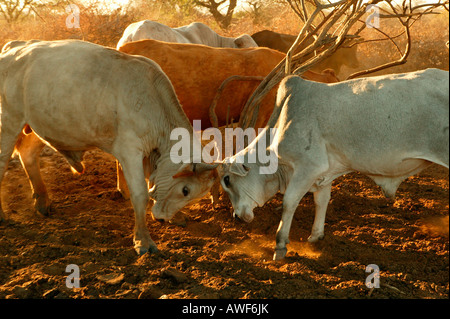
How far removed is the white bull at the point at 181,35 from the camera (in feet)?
23.8

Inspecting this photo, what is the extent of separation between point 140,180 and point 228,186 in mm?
796

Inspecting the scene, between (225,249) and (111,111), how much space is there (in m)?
1.62

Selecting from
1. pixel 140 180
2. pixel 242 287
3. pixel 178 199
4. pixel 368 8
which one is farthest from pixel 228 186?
pixel 368 8

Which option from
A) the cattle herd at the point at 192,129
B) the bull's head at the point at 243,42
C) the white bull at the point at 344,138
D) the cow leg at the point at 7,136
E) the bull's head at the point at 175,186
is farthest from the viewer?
the bull's head at the point at 243,42

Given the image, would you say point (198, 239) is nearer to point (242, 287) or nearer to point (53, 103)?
point (242, 287)

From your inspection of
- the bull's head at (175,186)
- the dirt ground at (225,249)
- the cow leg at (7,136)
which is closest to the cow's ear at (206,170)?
the bull's head at (175,186)

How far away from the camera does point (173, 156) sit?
4.36 metres

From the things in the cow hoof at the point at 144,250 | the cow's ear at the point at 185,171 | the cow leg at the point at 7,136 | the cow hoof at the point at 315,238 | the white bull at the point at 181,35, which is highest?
the white bull at the point at 181,35

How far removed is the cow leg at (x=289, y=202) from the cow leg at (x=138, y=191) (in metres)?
1.10

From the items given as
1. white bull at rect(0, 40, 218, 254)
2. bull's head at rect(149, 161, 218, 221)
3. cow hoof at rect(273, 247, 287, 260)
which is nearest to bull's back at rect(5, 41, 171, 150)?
white bull at rect(0, 40, 218, 254)

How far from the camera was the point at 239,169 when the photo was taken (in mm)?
4102

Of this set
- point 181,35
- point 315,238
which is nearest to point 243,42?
point 181,35

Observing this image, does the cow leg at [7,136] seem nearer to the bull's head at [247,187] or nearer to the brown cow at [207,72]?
the brown cow at [207,72]

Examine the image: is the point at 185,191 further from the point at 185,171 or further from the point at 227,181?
the point at 227,181
